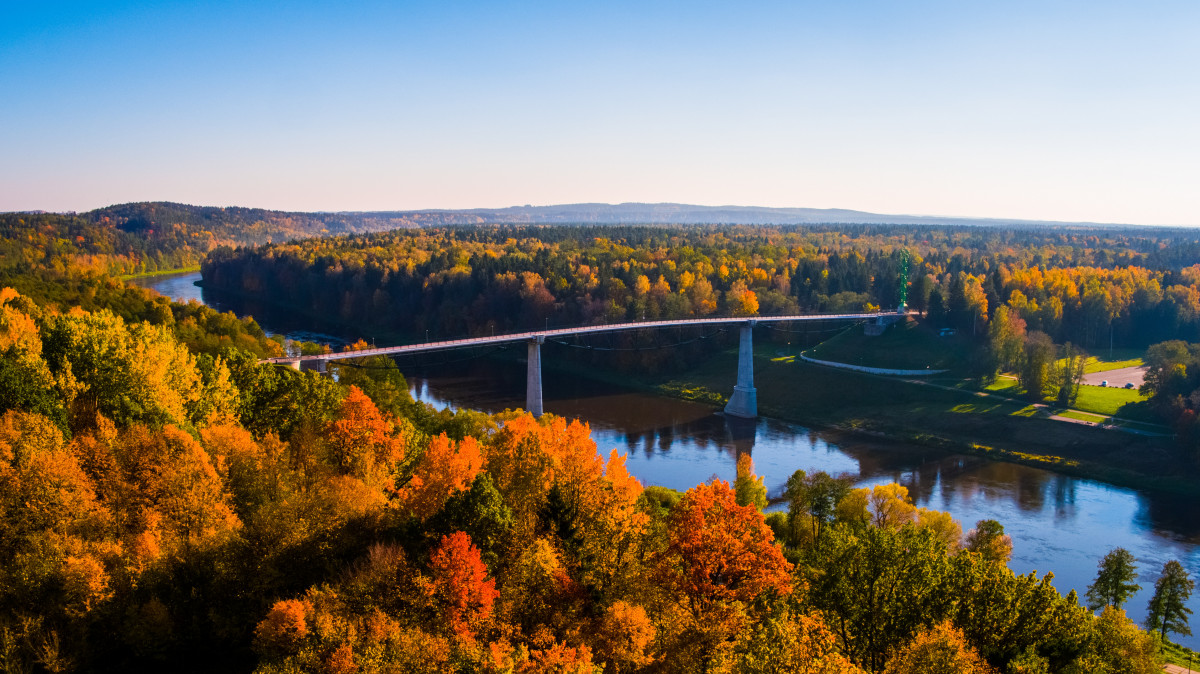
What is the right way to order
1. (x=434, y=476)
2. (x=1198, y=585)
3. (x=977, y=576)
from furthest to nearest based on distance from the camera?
(x=1198, y=585), (x=434, y=476), (x=977, y=576)

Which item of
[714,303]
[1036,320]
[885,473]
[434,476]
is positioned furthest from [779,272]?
[434,476]

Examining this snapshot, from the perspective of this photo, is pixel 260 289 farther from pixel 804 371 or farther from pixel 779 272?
pixel 804 371

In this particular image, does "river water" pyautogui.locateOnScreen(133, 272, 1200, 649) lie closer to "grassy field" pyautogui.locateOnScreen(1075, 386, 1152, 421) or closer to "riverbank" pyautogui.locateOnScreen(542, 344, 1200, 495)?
"riverbank" pyautogui.locateOnScreen(542, 344, 1200, 495)

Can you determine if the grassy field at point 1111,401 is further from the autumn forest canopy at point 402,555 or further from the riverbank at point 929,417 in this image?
the autumn forest canopy at point 402,555

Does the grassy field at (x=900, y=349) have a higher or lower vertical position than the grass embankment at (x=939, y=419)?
higher

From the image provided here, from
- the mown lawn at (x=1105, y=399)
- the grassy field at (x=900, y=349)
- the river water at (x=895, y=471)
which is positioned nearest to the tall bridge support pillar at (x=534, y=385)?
the river water at (x=895, y=471)

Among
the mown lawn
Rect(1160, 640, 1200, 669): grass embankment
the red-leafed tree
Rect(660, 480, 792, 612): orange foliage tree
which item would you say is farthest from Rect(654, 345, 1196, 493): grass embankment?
the red-leafed tree
